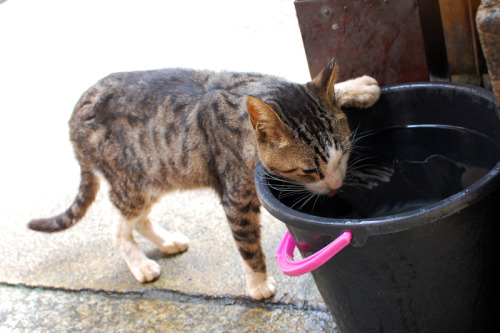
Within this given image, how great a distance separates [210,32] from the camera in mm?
5750

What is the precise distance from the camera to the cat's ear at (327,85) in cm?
198

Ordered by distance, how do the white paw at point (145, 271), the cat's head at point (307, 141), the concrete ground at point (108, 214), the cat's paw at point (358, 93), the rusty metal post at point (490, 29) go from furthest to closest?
the white paw at point (145, 271) < the concrete ground at point (108, 214) < the cat's paw at point (358, 93) < the cat's head at point (307, 141) < the rusty metal post at point (490, 29)

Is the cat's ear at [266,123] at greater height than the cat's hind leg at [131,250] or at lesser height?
greater

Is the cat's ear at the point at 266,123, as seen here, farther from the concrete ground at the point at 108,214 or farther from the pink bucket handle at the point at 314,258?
the concrete ground at the point at 108,214

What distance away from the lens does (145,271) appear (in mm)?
2736

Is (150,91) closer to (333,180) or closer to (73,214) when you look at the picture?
(73,214)

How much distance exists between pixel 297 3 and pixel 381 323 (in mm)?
1292

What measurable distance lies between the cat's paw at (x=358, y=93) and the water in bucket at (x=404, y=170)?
141 mm

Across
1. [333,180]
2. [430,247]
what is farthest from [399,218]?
[333,180]

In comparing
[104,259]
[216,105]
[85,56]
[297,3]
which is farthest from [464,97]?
[85,56]

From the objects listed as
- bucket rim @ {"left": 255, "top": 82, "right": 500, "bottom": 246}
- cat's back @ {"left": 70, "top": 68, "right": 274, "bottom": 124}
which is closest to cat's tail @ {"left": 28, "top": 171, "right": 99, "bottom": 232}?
cat's back @ {"left": 70, "top": 68, "right": 274, "bottom": 124}

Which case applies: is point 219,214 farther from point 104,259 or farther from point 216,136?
point 216,136

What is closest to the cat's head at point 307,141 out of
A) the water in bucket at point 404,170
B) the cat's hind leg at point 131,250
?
the water in bucket at point 404,170

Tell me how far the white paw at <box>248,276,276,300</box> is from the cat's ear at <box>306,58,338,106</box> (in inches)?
35.1
